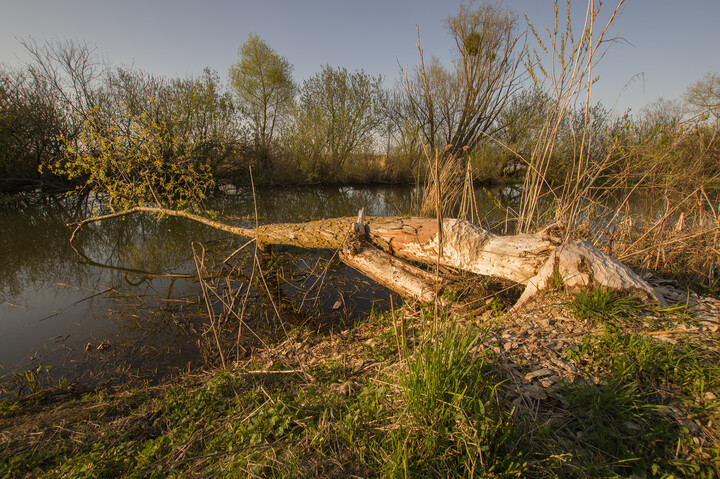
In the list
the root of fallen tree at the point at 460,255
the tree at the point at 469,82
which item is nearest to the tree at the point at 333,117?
the tree at the point at 469,82

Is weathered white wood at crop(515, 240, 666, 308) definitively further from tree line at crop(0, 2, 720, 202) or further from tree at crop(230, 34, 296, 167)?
tree at crop(230, 34, 296, 167)

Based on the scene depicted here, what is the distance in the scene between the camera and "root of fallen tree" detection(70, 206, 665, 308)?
2467mm

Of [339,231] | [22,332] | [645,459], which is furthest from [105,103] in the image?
[645,459]

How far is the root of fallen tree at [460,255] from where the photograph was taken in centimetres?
247

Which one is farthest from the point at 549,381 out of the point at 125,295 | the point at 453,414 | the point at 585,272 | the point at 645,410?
the point at 125,295

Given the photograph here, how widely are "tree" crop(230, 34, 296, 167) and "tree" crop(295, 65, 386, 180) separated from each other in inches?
56.5

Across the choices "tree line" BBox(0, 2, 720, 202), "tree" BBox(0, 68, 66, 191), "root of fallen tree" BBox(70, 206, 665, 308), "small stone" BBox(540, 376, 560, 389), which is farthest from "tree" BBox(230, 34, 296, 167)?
"small stone" BBox(540, 376, 560, 389)

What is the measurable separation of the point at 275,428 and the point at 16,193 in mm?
17741

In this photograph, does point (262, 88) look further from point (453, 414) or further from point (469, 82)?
point (453, 414)

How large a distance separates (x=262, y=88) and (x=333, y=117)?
4.60m

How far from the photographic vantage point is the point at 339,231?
4.50 m

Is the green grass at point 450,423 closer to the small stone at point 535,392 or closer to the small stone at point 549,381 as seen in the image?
the small stone at point 535,392

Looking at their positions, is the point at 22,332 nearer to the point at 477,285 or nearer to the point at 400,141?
the point at 477,285

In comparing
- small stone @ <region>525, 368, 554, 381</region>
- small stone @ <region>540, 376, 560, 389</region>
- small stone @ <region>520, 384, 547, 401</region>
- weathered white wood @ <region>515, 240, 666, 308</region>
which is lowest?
small stone @ <region>520, 384, 547, 401</region>
